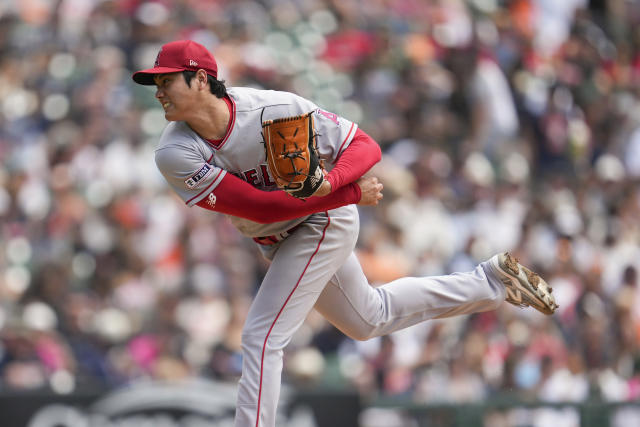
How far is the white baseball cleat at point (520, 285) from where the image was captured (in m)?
4.75

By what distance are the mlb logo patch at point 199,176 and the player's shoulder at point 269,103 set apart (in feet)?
1.03

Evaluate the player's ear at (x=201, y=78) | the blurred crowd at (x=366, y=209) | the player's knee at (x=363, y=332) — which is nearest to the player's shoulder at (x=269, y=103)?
the player's ear at (x=201, y=78)

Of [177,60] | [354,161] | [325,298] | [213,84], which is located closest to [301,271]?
[325,298]

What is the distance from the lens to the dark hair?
13.6ft

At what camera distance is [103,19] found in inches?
404

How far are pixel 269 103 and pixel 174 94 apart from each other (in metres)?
0.51

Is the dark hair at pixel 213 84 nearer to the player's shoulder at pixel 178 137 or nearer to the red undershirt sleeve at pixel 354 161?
the player's shoulder at pixel 178 137

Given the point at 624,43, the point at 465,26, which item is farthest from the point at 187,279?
the point at 624,43

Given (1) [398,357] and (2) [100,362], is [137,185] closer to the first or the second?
(2) [100,362]

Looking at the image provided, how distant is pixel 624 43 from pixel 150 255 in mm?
7058

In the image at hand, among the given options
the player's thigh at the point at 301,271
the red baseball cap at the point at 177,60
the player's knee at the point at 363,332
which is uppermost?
the red baseball cap at the point at 177,60

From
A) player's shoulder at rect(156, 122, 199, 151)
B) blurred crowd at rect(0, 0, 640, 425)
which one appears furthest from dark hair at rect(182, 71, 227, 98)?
blurred crowd at rect(0, 0, 640, 425)

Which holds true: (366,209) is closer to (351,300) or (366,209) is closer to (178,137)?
(351,300)

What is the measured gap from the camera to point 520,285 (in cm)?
476
